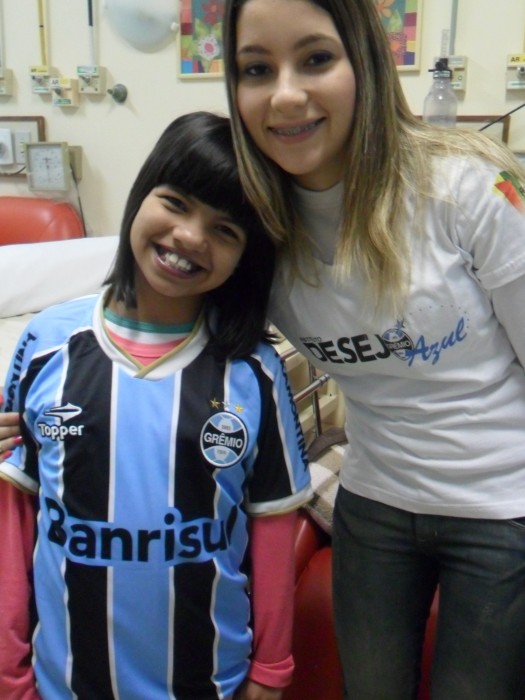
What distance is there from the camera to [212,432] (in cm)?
89

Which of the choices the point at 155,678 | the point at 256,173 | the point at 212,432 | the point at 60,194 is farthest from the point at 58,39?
the point at 155,678

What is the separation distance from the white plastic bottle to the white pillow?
115cm

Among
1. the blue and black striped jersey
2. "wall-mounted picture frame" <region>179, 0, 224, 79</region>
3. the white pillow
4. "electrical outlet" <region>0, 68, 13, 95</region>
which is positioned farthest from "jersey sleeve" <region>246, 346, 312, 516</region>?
"electrical outlet" <region>0, 68, 13, 95</region>

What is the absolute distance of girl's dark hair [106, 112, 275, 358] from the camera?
90cm

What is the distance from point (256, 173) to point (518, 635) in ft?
2.37

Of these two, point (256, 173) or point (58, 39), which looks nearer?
point (256, 173)

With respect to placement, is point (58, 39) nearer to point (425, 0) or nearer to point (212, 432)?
point (425, 0)

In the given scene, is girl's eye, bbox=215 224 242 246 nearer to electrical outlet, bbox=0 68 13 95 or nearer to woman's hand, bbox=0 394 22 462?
woman's hand, bbox=0 394 22 462

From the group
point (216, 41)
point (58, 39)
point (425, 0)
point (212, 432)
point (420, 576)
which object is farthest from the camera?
point (58, 39)

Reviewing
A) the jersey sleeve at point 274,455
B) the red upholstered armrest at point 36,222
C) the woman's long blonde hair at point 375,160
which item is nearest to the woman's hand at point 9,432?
the jersey sleeve at point 274,455

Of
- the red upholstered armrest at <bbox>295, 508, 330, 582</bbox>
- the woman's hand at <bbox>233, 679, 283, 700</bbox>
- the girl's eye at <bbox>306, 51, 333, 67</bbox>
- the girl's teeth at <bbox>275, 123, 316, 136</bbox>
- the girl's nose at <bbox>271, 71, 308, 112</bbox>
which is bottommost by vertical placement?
the red upholstered armrest at <bbox>295, 508, 330, 582</bbox>

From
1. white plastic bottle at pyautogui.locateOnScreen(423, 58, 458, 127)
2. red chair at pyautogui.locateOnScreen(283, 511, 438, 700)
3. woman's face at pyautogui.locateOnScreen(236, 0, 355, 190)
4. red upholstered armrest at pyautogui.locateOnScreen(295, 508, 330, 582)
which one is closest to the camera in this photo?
woman's face at pyautogui.locateOnScreen(236, 0, 355, 190)

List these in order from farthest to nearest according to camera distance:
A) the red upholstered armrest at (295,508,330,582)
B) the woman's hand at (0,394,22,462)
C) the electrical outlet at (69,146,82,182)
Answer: the electrical outlet at (69,146,82,182)
the red upholstered armrest at (295,508,330,582)
the woman's hand at (0,394,22,462)

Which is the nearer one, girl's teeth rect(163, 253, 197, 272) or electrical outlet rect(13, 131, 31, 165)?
girl's teeth rect(163, 253, 197, 272)
